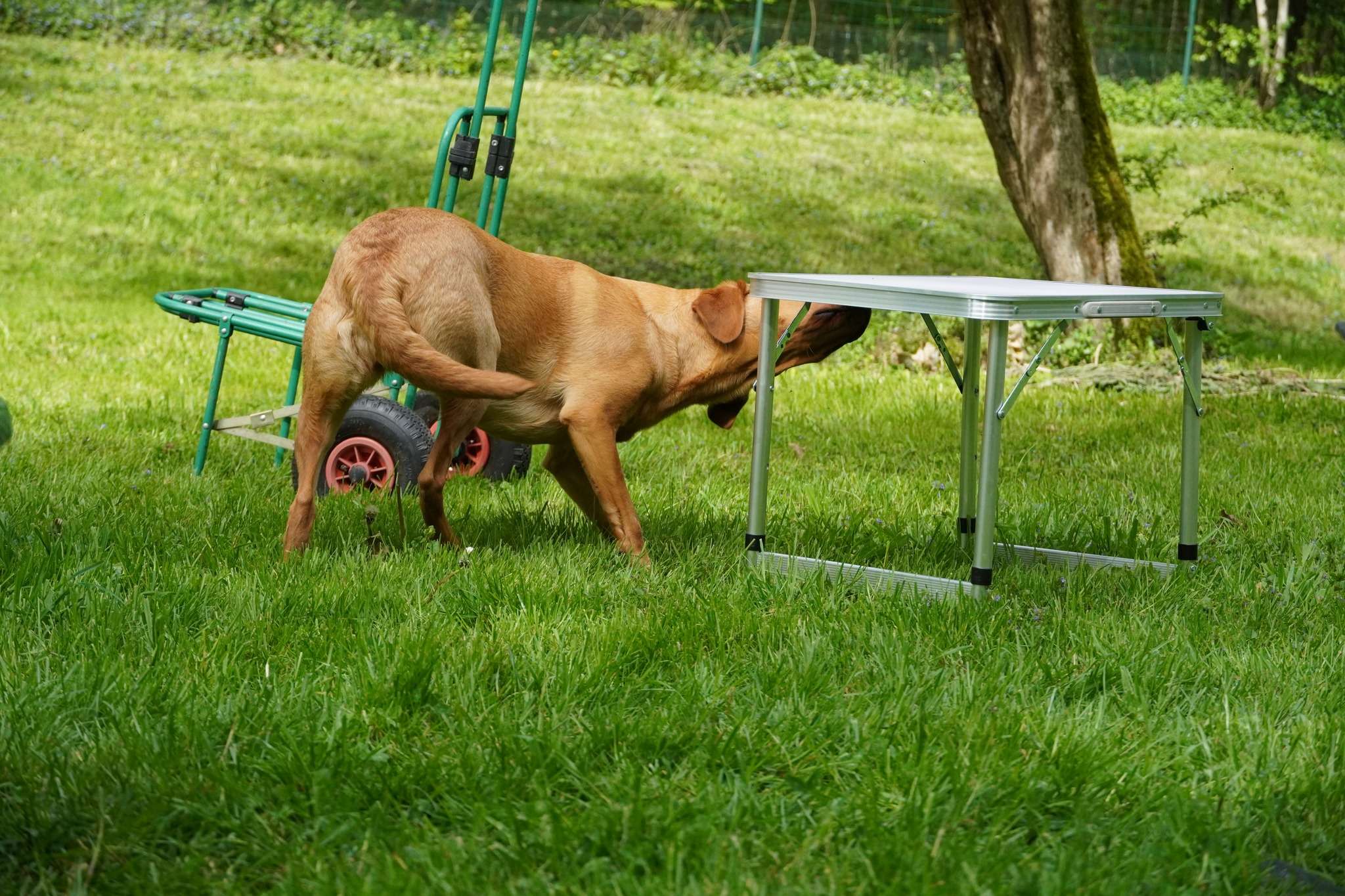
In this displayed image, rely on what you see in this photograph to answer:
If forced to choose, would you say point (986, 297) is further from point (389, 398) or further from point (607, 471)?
point (389, 398)

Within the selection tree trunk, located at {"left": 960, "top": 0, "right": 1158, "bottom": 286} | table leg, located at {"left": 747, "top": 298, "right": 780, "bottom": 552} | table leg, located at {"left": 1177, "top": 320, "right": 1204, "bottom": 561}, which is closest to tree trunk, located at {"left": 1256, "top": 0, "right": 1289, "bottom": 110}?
tree trunk, located at {"left": 960, "top": 0, "right": 1158, "bottom": 286}

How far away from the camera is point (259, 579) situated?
3713mm

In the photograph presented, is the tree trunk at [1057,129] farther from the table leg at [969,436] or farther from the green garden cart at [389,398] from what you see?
the table leg at [969,436]

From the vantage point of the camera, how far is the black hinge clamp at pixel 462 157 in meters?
5.20

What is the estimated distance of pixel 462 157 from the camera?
5.22m

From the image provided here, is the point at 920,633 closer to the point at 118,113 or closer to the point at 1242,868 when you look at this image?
the point at 1242,868

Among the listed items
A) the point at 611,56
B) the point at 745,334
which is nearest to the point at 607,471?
the point at 745,334

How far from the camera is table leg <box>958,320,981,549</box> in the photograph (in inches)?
177

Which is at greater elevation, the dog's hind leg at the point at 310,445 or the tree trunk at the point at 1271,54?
the tree trunk at the point at 1271,54

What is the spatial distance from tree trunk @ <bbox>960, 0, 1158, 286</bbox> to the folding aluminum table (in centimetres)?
469

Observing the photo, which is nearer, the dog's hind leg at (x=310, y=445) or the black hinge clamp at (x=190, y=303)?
the dog's hind leg at (x=310, y=445)

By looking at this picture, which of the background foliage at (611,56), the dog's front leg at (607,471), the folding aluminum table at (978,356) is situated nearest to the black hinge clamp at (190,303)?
the dog's front leg at (607,471)

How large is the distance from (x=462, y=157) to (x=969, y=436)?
215 centimetres

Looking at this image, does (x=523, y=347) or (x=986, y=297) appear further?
(x=523, y=347)
